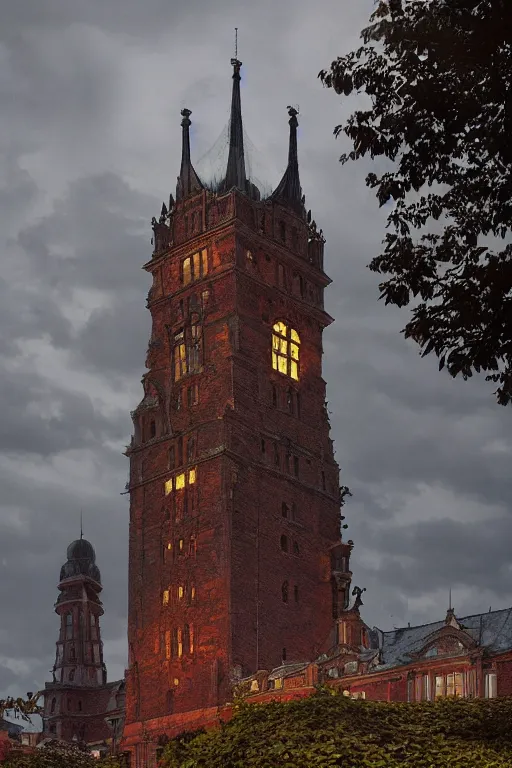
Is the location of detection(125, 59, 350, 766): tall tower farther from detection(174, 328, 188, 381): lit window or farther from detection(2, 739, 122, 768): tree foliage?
detection(2, 739, 122, 768): tree foliage

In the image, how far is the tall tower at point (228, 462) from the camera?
10425 centimetres

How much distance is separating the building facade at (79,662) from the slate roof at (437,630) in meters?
50.8

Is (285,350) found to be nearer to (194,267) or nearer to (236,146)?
(194,267)

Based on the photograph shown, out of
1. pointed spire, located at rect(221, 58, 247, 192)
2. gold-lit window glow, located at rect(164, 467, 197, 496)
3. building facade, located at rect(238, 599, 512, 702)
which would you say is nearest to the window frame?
Answer: pointed spire, located at rect(221, 58, 247, 192)

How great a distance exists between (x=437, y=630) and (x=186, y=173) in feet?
155

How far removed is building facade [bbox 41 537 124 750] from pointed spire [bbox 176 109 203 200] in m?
53.4

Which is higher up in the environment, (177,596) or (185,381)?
(185,381)

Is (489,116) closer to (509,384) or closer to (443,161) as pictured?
(443,161)

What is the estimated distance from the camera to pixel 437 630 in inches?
3666

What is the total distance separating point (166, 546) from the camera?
108812mm

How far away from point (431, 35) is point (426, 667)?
64246mm

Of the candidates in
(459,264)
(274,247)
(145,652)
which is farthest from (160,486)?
(459,264)

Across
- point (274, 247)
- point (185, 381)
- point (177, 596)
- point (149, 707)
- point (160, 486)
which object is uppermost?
point (274, 247)

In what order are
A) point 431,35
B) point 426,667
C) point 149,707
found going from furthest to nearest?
point 149,707
point 426,667
point 431,35
